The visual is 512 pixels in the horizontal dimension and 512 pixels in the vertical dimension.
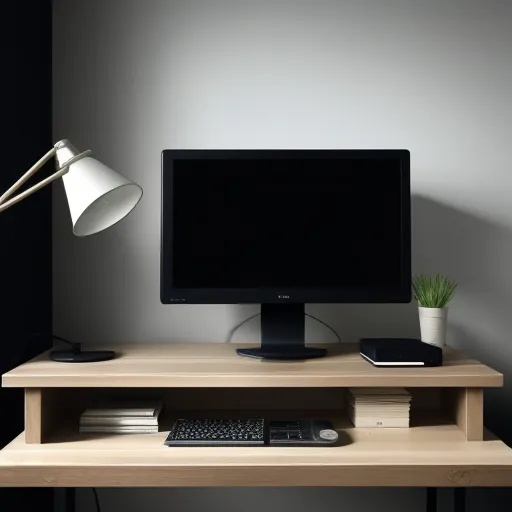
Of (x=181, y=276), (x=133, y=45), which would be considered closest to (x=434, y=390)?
(x=181, y=276)

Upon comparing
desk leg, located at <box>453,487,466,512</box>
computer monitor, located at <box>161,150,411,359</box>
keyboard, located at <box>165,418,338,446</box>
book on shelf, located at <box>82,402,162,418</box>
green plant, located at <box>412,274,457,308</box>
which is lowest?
desk leg, located at <box>453,487,466,512</box>

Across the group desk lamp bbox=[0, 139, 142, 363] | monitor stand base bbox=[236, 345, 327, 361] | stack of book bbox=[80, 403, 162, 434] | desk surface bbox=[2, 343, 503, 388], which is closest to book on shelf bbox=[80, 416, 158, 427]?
stack of book bbox=[80, 403, 162, 434]

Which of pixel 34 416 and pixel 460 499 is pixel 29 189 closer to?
pixel 34 416

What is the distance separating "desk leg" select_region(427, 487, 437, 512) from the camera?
2070 mm

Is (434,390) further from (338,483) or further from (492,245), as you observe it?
(338,483)

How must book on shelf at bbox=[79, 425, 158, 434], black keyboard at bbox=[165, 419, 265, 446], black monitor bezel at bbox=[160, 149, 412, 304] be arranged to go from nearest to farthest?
black keyboard at bbox=[165, 419, 265, 446] → book on shelf at bbox=[79, 425, 158, 434] → black monitor bezel at bbox=[160, 149, 412, 304]

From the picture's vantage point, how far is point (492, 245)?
2230mm

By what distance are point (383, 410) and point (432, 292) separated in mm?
394

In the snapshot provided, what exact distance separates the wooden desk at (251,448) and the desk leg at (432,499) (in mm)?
245

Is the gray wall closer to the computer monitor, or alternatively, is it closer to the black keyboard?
the computer monitor

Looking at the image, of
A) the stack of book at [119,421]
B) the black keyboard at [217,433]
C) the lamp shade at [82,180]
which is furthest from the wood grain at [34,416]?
the lamp shade at [82,180]

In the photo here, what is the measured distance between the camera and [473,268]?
7.32 ft

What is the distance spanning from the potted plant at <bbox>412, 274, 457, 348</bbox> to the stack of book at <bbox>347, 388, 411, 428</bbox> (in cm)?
23

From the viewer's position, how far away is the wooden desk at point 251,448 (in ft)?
4.99
